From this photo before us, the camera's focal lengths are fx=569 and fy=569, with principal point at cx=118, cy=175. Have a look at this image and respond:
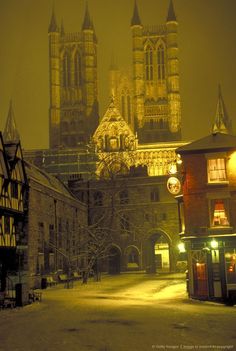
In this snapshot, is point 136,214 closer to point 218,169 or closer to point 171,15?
point 218,169

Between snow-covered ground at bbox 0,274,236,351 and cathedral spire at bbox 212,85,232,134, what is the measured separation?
85.7 m

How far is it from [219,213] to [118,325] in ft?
40.0

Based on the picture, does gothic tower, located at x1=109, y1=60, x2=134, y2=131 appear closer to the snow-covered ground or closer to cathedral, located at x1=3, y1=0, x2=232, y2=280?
cathedral, located at x1=3, y1=0, x2=232, y2=280

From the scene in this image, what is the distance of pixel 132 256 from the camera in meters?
63.6

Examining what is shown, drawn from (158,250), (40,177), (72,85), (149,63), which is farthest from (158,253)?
(149,63)

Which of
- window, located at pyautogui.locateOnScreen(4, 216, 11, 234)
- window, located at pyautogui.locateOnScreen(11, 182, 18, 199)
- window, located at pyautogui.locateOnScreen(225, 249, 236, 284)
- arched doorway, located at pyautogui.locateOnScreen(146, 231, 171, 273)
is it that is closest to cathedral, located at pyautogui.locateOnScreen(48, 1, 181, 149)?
arched doorway, located at pyautogui.locateOnScreen(146, 231, 171, 273)

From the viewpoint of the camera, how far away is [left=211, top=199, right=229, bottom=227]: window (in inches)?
1133

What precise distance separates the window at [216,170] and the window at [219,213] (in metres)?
1.14

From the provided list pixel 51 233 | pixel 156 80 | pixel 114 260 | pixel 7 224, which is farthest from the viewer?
pixel 156 80

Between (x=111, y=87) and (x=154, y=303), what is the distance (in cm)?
11403

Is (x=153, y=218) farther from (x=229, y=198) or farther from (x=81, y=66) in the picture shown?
(x=81, y=66)

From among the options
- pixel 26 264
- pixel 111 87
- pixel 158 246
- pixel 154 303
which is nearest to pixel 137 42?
pixel 111 87

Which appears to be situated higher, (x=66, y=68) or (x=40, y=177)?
(x=66, y=68)

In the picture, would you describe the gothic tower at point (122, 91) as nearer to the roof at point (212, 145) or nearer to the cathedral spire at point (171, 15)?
the cathedral spire at point (171, 15)
